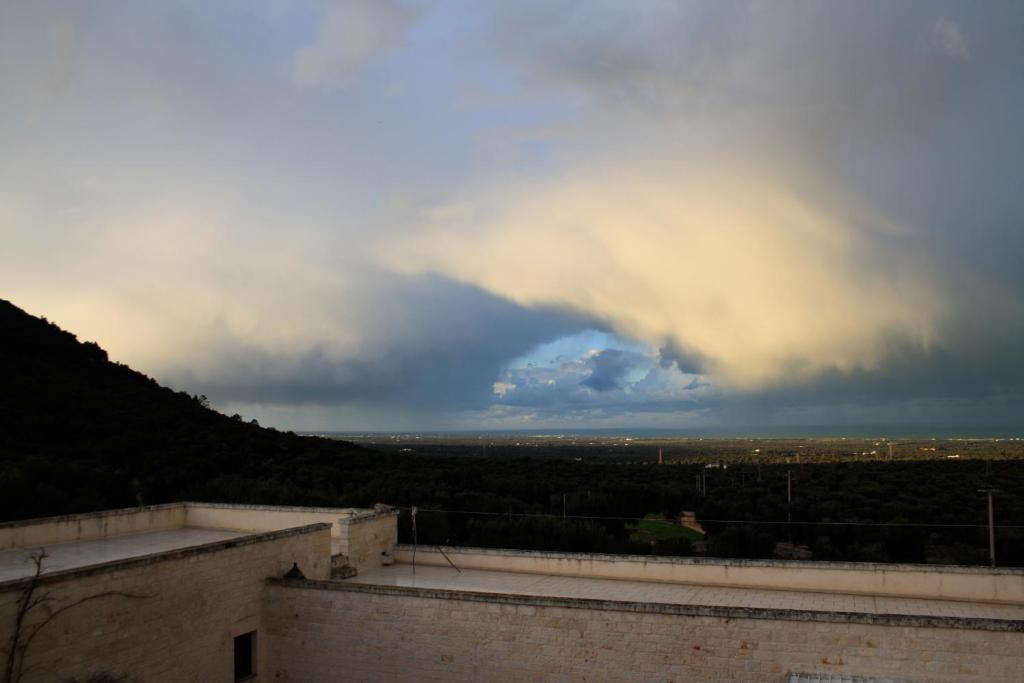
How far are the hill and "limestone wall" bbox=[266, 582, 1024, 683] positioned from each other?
15.7 meters

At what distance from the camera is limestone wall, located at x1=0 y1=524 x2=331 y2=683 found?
31.6ft

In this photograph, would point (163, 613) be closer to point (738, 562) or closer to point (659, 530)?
point (738, 562)

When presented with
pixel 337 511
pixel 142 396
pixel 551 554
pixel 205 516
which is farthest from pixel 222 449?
Result: pixel 551 554

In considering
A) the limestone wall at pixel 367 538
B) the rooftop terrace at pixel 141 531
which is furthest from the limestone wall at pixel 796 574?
the rooftop terrace at pixel 141 531

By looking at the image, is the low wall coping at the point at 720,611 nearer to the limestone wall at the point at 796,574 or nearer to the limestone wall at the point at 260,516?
the limestone wall at the point at 796,574

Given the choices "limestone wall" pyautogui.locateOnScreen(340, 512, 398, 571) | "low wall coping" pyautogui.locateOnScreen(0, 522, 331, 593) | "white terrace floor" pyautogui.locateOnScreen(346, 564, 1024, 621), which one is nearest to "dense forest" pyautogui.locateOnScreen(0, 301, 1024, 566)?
"limestone wall" pyautogui.locateOnScreen(340, 512, 398, 571)

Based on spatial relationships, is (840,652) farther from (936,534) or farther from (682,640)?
(936,534)

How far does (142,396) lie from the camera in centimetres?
4594

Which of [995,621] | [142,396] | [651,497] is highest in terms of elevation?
[142,396]

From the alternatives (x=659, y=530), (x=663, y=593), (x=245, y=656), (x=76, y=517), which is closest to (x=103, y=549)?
(x=76, y=517)

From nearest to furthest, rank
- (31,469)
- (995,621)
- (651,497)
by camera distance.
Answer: (995,621) → (31,469) → (651,497)

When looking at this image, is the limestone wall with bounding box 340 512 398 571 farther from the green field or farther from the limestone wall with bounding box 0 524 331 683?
the green field

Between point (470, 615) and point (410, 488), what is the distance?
77.0 feet

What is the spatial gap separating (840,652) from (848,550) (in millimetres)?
15925
